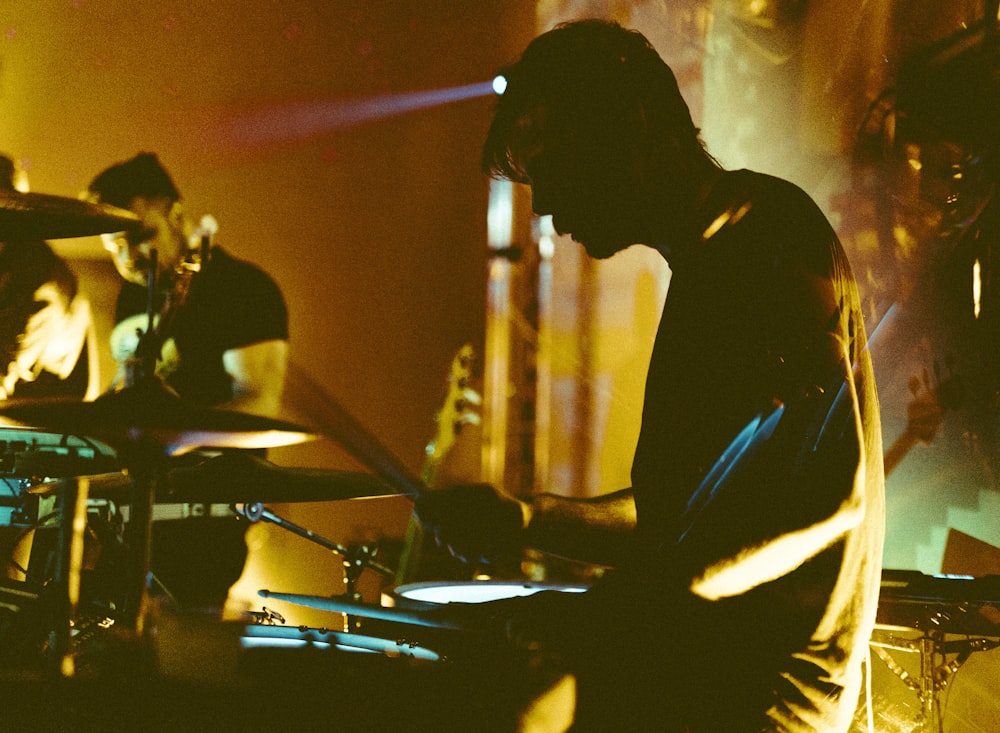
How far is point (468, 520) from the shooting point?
985 mm

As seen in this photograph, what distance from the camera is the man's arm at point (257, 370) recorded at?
1848mm

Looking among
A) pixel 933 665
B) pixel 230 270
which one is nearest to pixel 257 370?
pixel 230 270

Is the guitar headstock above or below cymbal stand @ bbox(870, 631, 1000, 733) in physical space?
above

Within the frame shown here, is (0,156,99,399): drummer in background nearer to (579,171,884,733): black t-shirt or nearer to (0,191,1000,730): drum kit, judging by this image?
(0,191,1000,730): drum kit

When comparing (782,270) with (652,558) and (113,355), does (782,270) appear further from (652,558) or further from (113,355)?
(113,355)

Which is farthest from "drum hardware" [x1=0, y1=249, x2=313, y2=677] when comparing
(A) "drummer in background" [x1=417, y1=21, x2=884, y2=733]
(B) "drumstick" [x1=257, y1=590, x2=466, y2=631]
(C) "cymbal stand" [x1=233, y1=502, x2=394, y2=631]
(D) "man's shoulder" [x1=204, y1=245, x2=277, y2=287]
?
(D) "man's shoulder" [x1=204, y1=245, x2=277, y2=287]

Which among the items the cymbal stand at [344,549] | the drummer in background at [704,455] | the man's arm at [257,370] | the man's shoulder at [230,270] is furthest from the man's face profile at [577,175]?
the man's shoulder at [230,270]

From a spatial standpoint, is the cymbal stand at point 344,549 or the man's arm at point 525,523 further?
the cymbal stand at point 344,549

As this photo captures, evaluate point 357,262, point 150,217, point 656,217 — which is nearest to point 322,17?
point 357,262

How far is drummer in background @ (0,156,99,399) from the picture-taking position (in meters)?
2.84

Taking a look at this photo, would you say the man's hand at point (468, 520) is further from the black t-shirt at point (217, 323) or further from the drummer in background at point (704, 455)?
the black t-shirt at point (217, 323)

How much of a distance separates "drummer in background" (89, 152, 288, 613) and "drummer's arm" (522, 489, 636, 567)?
1560 mm

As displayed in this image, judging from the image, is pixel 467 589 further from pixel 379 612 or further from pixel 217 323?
pixel 217 323

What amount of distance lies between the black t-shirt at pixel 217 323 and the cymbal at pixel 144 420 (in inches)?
62.3
